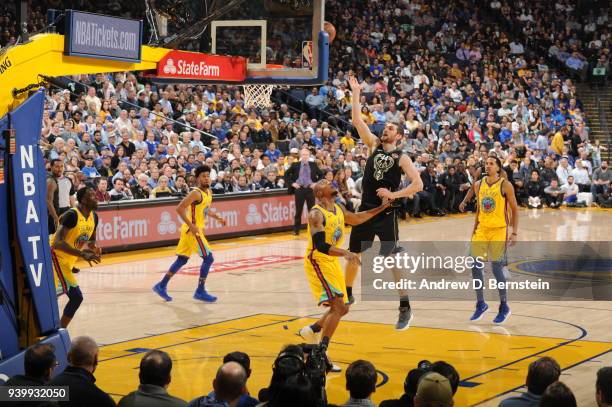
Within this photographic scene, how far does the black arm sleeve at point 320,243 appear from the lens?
9.15 metres

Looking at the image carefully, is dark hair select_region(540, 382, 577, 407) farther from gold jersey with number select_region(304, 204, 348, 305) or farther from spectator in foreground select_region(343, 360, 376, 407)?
gold jersey with number select_region(304, 204, 348, 305)

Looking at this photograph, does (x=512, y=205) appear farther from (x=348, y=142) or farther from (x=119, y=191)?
(x=348, y=142)

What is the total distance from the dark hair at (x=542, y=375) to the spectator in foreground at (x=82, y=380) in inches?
99.6

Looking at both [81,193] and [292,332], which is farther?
[292,332]

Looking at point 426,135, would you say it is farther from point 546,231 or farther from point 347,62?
point 546,231

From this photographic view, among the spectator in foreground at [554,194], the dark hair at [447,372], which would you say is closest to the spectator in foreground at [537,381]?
the dark hair at [447,372]

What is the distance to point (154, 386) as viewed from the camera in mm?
5746

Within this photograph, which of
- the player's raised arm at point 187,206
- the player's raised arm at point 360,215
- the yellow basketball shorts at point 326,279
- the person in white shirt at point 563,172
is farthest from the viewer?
the person in white shirt at point 563,172

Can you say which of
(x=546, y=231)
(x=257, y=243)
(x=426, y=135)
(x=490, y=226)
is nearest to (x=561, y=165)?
(x=426, y=135)

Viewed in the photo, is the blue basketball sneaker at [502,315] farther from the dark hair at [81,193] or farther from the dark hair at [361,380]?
the dark hair at [361,380]

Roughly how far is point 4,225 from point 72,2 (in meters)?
18.9

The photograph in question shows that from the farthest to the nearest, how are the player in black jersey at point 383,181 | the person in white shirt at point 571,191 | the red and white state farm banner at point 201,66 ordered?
the person in white shirt at point 571,191
the player in black jersey at point 383,181
the red and white state farm banner at point 201,66

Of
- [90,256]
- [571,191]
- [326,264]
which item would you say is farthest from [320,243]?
[571,191]

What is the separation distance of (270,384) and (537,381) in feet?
→ 5.27
